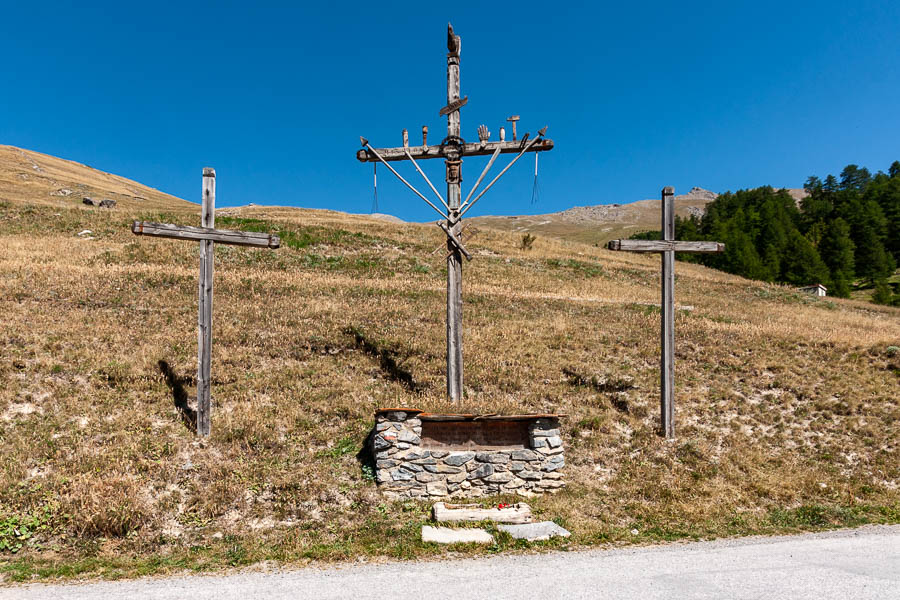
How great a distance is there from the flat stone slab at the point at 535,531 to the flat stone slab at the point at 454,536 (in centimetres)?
37

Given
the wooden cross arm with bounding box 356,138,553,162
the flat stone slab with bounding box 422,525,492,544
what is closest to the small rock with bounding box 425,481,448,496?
the flat stone slab with bounding box 422,525,492,544

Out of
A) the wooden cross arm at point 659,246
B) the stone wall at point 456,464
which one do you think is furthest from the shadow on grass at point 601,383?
the stone wall at point 456,464

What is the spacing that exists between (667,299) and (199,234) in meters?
10.00

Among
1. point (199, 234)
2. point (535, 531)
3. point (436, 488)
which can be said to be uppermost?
point (199, 234)

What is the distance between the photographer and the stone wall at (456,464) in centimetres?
833

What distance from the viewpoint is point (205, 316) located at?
9328 millimetres

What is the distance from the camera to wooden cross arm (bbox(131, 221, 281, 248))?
8.88m

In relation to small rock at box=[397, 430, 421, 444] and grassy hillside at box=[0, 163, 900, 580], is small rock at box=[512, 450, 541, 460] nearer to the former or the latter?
grassy hillside at box=[0, 163, 900, 580]

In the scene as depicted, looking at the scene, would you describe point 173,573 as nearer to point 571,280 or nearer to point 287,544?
point 287,544

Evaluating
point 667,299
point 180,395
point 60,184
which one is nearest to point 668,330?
point 667,299

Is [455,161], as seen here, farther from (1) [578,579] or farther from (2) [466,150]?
(1) [578,579]

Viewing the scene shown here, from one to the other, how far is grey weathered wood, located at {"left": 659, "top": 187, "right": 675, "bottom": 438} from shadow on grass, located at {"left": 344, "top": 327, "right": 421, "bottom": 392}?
5531 mm

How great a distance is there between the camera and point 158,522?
7.07 m

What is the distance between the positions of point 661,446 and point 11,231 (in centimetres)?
3921
